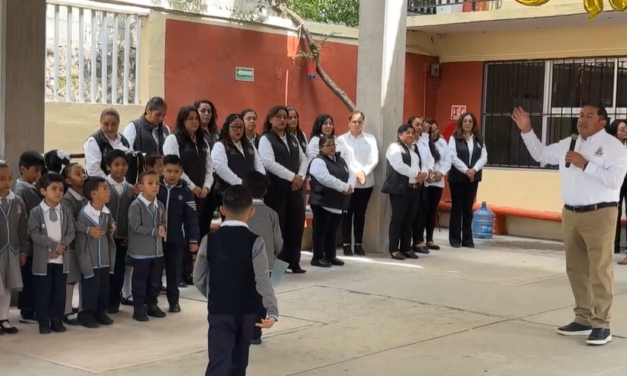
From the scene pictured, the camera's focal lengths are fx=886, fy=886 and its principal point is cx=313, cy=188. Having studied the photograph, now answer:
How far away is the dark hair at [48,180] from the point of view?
22.3ft

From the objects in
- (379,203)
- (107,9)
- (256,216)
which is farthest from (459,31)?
(256,216)

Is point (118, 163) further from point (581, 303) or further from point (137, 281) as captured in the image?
point (581, 303)

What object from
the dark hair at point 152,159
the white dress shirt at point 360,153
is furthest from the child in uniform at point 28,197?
the white dress shirt at point 360,153

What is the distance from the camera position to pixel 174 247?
770 cm

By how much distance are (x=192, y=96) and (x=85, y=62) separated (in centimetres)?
174

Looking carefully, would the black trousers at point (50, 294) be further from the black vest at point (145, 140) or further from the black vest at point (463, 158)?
the black vest at point (463, 158)

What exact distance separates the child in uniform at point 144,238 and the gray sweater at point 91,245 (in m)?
0.22

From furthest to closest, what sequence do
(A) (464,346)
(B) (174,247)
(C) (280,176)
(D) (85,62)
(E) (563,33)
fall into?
(E) (563,33) < (D) (85,62) < (C) (280,176) < (B) (174,247) < (A) (464,346)

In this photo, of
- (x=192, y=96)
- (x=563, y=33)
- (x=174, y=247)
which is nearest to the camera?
(x=174, y=247)

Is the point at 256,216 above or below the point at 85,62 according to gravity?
below

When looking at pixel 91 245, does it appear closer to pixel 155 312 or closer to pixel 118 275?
pixel 118 275

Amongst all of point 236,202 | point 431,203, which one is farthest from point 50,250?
point 431,203

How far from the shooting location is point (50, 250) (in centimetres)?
680

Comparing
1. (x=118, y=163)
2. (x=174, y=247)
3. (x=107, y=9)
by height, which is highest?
(x=107, y=9)
